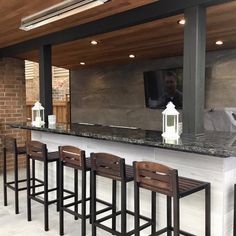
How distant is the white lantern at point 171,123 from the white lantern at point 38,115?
1.98m

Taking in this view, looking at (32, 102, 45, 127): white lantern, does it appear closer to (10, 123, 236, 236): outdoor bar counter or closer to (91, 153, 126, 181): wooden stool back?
(10, 123, 236, 236): outdoor bar counter

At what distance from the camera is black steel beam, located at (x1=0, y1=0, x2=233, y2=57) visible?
255cm

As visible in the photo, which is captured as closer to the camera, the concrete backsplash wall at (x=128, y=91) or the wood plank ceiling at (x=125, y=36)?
the wood plank ceiling at (x=125, y=36)

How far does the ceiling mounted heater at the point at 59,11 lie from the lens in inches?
95.2

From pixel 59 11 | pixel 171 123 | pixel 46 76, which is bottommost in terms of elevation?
pixel 171 123

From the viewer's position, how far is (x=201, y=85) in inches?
101

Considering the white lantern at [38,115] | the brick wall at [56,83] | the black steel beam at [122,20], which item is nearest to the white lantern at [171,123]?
the black steel beam at [122,20]

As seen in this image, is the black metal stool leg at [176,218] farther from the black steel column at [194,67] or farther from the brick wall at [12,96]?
the brick wall at [12,96]

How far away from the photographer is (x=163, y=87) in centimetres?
606

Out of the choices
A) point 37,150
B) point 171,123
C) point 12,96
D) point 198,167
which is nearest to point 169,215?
point 198,167

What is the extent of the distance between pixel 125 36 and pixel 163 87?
2172 millimetres

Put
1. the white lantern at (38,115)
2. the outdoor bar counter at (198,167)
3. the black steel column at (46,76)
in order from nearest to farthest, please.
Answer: the outdoor bar counter at (198,167) < the white lantern at (38,115) < the black steel column at (46,76)

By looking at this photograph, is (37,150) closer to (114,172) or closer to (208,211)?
(114,172)

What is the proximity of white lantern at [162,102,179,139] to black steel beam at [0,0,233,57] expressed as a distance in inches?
35.3
